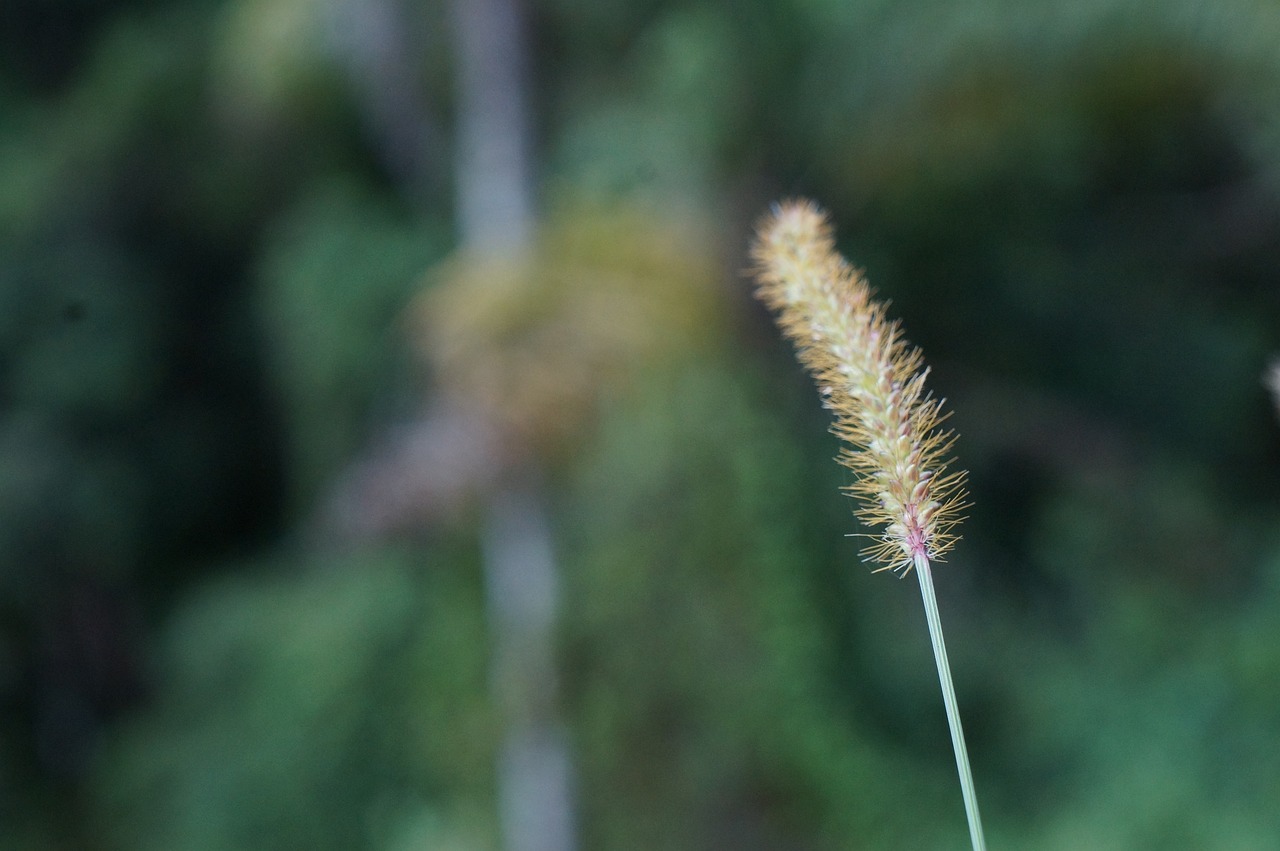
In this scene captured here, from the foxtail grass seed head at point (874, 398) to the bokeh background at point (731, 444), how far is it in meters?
1.59

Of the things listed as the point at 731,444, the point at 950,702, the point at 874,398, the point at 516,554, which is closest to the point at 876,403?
the point at 874,398

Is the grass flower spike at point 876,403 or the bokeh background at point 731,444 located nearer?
the grass flower spike at point 876,403

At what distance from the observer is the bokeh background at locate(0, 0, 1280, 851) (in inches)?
88.5

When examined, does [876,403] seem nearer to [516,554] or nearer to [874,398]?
[874,398]

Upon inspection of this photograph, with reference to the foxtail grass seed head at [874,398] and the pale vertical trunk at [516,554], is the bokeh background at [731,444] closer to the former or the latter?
the pale vertical trunk at [516,554]

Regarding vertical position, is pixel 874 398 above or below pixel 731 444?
below

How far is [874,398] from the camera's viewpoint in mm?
358

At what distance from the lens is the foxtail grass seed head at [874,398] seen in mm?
350

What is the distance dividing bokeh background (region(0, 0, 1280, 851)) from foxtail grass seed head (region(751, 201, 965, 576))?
62.5 inches

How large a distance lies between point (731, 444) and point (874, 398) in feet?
7.14

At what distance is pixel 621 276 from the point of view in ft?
7.23

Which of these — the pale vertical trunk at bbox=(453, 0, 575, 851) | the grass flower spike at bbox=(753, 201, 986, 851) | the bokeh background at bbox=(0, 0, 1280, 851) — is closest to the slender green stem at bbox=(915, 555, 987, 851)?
the grass flower spike at bbox=(753, 201, 986, 851)

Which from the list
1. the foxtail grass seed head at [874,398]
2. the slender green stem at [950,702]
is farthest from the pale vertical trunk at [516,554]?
the slender green stem at [950,702]

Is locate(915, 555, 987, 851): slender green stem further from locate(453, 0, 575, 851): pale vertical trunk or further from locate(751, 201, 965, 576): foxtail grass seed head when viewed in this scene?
locate(453, 0, 575, 851): pale vertical trunk
